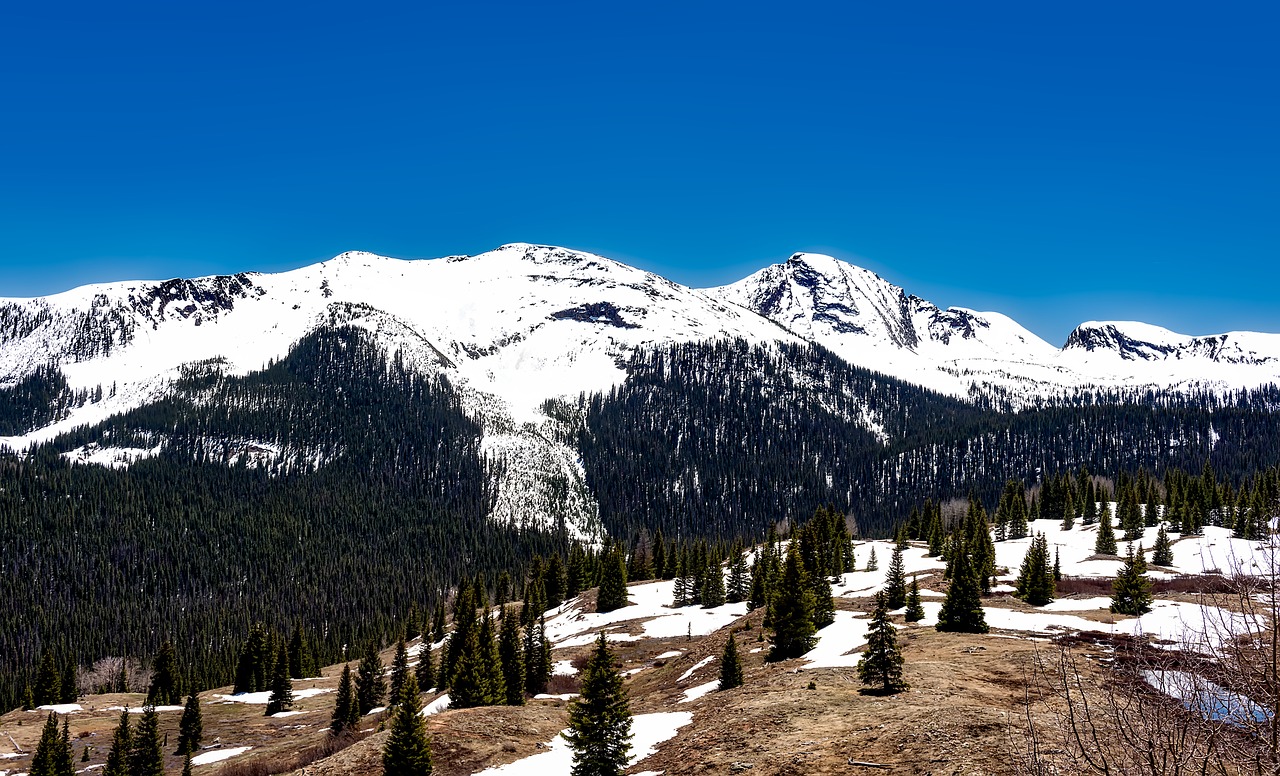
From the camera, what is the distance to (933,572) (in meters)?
84.3

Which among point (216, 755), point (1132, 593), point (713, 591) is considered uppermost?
point (1132, 593)

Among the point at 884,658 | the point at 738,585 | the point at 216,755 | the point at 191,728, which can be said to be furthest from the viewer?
the point at 738,585

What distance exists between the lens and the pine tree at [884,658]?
33.0 meters

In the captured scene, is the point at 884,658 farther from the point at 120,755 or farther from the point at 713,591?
the point at 713,591

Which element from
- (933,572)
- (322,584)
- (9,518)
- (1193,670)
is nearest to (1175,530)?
(933,572)

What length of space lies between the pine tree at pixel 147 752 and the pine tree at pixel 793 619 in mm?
42662

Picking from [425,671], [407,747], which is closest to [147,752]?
[425,671]

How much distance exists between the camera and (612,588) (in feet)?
314

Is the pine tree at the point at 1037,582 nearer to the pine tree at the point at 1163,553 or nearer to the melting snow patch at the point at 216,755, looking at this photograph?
the pine tree at the point at 1163,553

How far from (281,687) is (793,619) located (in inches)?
2243

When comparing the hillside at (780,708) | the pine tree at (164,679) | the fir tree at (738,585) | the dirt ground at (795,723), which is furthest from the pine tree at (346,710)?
the pine tree at (164,679)

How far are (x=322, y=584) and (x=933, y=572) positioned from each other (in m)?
151

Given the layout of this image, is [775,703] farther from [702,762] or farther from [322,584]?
[322,584]

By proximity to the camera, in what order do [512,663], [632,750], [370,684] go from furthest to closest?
1. [370,684]
2. [512,663]
3. [632,750]
